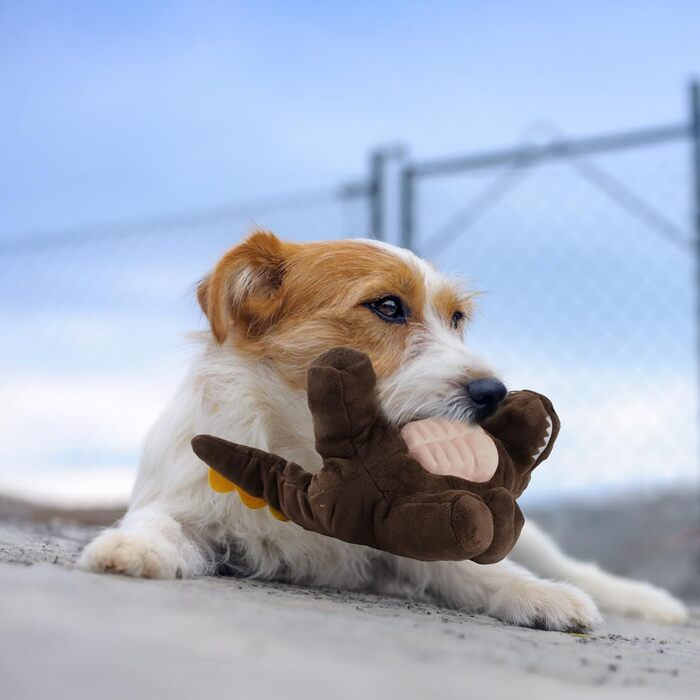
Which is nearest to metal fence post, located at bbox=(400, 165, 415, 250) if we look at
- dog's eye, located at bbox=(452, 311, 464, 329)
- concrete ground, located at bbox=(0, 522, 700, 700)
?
dog's eye, located at bbox=(452, 311, 464, 329)

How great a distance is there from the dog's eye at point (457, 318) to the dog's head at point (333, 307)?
17mm

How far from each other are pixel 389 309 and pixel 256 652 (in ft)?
4.77

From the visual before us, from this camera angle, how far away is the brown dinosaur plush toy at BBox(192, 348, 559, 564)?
216 centimetres

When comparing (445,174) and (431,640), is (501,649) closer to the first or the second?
(431,640)

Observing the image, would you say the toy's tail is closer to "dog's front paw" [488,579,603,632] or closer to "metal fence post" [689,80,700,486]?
"dog's front paw" [488,579,603,632]

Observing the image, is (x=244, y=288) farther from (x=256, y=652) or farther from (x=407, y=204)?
(x=407, y=204)

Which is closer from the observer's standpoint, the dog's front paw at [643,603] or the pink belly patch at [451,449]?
the pink belly patch at [451,449]

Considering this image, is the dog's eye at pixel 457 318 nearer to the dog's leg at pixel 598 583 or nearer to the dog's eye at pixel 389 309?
the dog's eye at pixel 389 309

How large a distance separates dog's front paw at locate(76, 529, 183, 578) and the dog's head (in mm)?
702

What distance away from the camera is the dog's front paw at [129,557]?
221 centimetres

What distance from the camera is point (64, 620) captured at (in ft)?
5.20

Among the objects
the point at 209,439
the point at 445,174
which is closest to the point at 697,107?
the point at 445,174

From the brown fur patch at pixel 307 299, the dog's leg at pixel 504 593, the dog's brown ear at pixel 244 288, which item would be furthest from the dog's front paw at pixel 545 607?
the dog's brown ear at pixel 244 288

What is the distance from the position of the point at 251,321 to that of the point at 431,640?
1.38 metres
